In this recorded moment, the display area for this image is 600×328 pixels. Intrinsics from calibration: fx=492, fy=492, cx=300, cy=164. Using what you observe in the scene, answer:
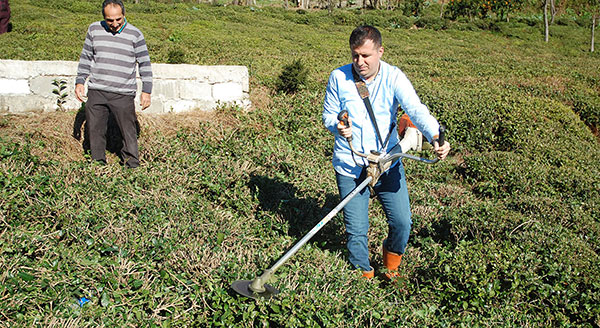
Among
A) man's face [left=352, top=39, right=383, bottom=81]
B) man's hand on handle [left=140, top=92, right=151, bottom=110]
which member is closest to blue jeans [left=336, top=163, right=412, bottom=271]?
man's face [left=352, top=39, right=383, bottom=81]

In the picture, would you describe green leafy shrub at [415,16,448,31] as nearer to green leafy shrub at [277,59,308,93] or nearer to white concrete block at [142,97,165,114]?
green leafy shrub at [277,59,308,93]

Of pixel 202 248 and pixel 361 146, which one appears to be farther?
pixel 202 248

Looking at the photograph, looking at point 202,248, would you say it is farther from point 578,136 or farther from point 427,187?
point 578,136

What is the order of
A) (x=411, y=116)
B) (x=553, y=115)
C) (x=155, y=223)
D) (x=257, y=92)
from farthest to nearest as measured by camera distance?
(x=553, y=115), (x=257, y=92), (x=155, y=223), (x=411, y=116)

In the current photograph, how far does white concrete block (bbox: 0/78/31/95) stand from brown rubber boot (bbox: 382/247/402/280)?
17.3 ft

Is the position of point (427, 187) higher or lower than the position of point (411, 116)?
lower

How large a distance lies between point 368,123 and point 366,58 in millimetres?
428

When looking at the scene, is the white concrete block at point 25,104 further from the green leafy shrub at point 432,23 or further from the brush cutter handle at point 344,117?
the green leafy shrub at point 432,23

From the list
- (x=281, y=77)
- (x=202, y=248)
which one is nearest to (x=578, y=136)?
(x=281, y=77)

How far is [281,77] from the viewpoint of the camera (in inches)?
331

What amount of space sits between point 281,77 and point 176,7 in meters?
17.6

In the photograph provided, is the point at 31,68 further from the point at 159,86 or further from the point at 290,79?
the point at 290,79

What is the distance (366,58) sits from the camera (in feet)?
9.82

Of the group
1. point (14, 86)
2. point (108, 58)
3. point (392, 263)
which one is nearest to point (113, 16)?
point (108, 58)
